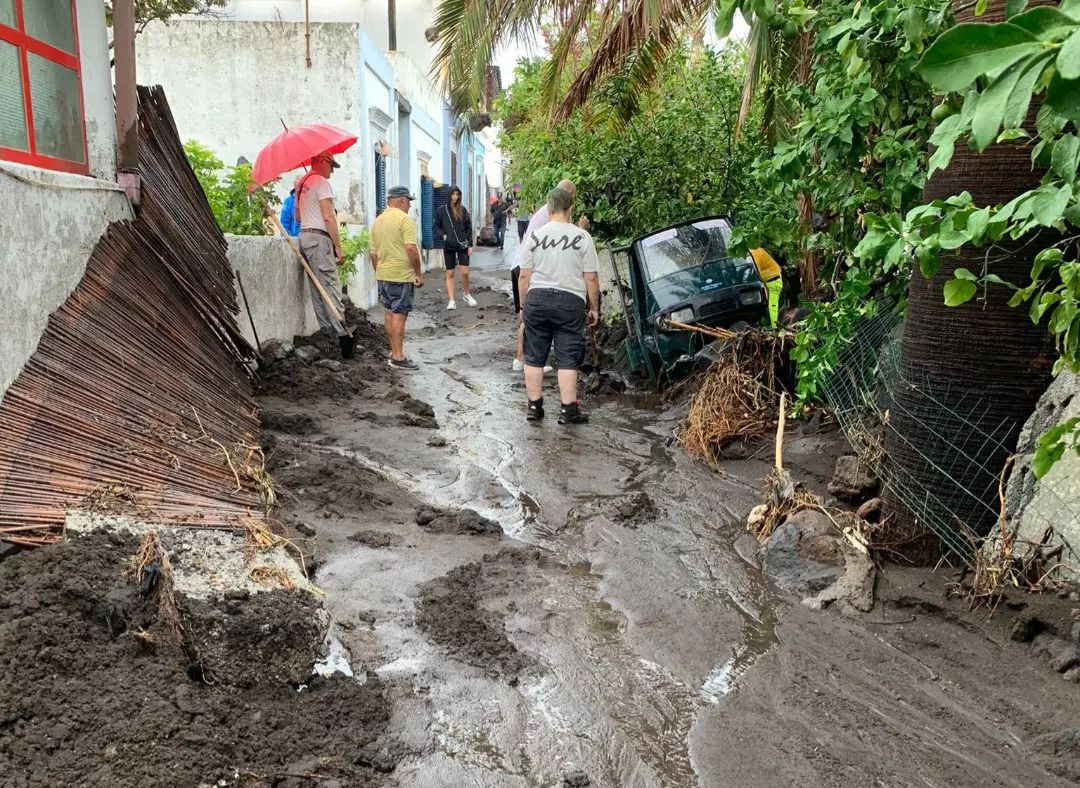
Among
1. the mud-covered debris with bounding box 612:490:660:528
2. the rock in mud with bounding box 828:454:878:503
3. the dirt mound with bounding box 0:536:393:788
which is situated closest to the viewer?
the dirt mound with bounding box 0:536:393:788

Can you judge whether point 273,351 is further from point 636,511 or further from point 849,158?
point 849,158

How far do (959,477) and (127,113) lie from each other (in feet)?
17.4

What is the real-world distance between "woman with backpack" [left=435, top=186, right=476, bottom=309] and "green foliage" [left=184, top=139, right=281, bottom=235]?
4.79 metres

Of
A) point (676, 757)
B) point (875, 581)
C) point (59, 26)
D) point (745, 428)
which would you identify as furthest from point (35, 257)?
point (745, 428)

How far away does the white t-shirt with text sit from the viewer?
741cm

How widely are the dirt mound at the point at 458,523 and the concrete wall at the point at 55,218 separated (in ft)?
6.96

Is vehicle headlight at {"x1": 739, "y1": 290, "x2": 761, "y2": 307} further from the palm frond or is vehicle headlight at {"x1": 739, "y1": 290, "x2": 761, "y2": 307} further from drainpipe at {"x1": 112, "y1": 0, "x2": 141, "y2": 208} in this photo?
drainpipe at {"x1": 112, "y1": 0, "x2": 141, "y2": 208}

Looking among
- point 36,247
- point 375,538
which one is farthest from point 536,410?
point 36,247

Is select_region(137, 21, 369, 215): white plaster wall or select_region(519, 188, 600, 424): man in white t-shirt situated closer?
select_region(519, 188, 600, 424): man in white t-shirt

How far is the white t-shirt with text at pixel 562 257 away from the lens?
24.3 feet

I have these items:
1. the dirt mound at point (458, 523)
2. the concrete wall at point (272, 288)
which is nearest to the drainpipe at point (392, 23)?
the concrete wall at point (272, 288)

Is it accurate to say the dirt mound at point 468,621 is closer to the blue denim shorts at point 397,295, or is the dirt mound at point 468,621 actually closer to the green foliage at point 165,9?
the blue denim shorts at point 397,295

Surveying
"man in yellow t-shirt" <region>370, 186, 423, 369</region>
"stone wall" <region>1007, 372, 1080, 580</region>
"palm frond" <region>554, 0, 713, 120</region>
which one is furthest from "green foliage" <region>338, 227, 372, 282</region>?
"stone wall" <region>1007, 372, 1080, 580</region>

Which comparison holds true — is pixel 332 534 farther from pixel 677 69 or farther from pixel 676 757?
pixel 677 69
